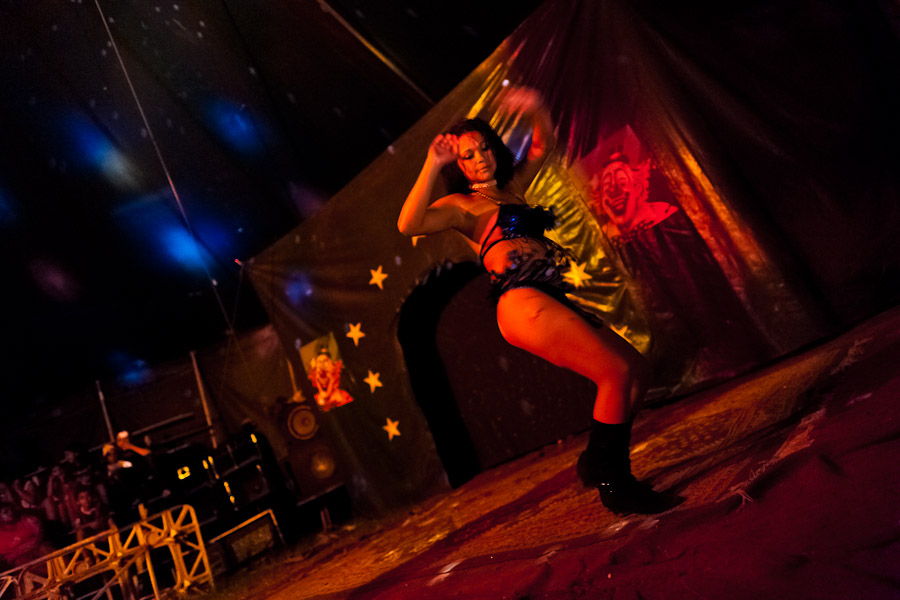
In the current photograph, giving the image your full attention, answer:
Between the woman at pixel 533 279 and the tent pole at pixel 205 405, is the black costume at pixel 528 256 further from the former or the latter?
the tent pole at pixel 205 405

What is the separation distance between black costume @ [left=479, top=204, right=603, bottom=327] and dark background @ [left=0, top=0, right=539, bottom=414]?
10.9ft

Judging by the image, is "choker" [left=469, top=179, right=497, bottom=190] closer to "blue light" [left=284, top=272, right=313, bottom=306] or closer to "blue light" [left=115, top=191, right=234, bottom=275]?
"blue light" [left=284, top=272, right=313, bottom=306]

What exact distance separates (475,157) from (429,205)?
0.30 metres

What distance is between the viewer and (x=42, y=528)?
6816mm

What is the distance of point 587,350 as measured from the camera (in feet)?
6.00

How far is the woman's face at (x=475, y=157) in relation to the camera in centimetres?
220

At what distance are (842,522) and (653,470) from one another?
1262 mm

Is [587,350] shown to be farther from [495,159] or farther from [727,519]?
[495,159]

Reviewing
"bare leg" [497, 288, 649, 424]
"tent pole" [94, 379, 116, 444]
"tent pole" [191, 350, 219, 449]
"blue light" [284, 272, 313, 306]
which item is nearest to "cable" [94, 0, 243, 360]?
"blue light" [284, 272, 313, 306]

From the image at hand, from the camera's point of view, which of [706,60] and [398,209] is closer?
[706,60]

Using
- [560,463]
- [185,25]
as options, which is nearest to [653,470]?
[560,463]

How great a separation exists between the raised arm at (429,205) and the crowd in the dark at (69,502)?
19.7 feet

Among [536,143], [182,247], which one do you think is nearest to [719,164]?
[536,143]

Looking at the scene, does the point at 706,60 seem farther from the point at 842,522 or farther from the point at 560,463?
the point at 842,522
